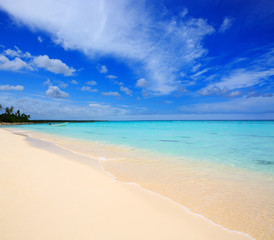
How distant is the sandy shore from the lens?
2086 millimetres

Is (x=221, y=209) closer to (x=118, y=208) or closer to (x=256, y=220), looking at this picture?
(x=256, y=220)

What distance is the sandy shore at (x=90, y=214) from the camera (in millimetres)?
2086

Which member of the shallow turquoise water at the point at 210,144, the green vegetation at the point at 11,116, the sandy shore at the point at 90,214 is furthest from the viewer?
the green vegetation at the point at 11,116

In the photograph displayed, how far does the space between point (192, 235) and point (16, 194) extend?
3311 millimetres

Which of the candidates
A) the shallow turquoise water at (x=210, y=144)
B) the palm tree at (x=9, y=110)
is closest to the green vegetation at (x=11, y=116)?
the palm tree at (x=9, y=110)

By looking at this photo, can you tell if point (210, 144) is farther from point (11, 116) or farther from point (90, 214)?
point (11, 116)

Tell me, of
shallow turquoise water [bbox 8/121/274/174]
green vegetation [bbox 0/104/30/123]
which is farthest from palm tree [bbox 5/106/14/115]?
shallow turquoise water [bbox 8/121/274/174]

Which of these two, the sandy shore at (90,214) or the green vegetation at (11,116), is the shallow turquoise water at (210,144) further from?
the green vegetation at (11,116)

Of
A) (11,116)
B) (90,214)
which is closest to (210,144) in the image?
(90,214)

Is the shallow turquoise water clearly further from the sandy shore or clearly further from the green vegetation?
the green vegetation

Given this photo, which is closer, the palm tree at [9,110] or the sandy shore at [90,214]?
the sandy shore at [90,214]

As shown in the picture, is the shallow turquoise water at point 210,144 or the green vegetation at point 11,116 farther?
the green vegetation at point 11,116

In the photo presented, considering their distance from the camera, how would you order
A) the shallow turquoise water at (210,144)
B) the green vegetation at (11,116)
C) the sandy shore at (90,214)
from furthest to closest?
the green vegetation at (11,116)
the shallow turquoise water at (210,144)
the sandy shore at (90,214)

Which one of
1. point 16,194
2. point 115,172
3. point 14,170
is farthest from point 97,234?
point 14,170
